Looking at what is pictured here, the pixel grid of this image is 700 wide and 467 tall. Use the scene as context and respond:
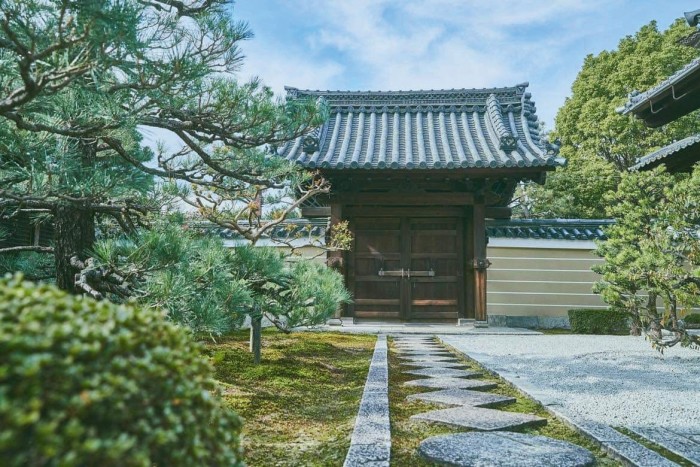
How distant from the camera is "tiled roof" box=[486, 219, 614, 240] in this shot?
9.95 metres

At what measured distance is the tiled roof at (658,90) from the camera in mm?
4727

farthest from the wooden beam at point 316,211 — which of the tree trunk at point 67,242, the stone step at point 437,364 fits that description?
the tree trunk at point 67,242

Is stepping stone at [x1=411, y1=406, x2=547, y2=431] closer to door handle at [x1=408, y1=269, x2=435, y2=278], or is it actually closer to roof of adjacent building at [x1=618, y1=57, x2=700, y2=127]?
roof of adjacent building at [x1=618, y1=57, x2=700, y2=127]

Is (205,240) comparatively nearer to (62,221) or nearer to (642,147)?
(62,221)

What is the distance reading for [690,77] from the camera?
483 centimetres

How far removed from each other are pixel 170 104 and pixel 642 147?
1649 centimetres

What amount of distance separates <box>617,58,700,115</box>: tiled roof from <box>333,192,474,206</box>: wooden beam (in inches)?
109

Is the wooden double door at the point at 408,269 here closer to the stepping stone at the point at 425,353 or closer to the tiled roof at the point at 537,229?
the tiled roof at the point at 537,229

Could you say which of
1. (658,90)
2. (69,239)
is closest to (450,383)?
(69,239)

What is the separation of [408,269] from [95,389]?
308 inches

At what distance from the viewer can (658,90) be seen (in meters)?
5.20

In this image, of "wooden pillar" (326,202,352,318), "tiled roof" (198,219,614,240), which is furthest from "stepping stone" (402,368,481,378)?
"tiled roof" (198,219,614,240)

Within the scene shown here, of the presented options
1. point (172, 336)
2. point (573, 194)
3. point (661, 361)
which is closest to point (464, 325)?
point (661, 361)

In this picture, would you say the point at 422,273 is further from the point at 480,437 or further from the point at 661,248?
the point at 480,437
